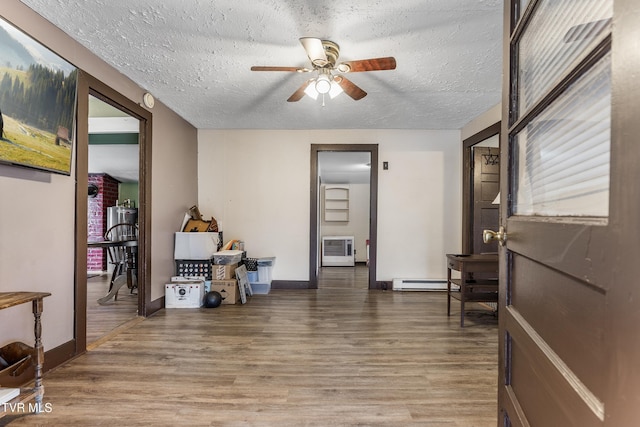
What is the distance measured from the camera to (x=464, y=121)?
3.97 metres

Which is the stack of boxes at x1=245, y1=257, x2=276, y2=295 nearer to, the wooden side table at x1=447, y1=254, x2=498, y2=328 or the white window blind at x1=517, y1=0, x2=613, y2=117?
the wooden side table at x1=447, y1=254, x2=498, y2=328

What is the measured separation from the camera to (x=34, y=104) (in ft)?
5.96

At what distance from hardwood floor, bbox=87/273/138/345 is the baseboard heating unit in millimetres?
3331

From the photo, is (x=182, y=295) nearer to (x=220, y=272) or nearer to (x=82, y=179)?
(x=220, y=272)

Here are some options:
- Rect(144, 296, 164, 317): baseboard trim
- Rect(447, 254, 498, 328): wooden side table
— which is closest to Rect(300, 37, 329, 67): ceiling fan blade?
Rect(447, 254, 498, 328): wooden side table

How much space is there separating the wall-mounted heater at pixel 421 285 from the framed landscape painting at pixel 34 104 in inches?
154

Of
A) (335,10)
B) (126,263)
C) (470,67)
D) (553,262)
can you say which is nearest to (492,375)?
(553,262)

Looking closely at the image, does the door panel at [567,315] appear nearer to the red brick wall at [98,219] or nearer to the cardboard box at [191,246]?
the cardboard box at [191,246]

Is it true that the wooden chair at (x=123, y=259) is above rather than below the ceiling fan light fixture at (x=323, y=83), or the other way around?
below

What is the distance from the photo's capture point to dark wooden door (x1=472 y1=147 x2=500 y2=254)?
13.0ft

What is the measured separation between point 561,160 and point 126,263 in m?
4.81

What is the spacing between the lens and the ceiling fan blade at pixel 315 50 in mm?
1858

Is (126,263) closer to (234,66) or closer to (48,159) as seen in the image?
(48,159)

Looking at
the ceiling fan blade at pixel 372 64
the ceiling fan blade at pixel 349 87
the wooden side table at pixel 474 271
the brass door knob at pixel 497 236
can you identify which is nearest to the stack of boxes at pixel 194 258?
the ceiling fan blade at pixel 349 87
